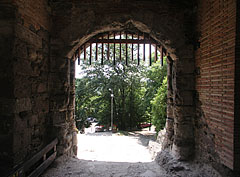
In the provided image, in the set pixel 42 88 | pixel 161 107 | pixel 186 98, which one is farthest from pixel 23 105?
pixel 161 107

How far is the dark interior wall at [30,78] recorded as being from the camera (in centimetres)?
233

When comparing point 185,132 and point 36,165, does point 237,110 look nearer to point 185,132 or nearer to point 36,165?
point 185,132

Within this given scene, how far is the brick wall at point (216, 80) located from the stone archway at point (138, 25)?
0.24 meters

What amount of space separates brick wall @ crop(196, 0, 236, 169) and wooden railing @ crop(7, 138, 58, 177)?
2976mm

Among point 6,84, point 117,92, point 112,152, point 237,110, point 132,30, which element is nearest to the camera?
point 237,110

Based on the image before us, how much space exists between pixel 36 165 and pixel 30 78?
1.66 metres

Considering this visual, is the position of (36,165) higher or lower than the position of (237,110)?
lower

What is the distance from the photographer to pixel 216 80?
2594mm

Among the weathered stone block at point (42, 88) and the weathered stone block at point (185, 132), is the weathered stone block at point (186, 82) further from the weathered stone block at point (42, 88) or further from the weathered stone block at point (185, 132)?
the weathered stone block at point (42, 88)

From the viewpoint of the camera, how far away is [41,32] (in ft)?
10.1

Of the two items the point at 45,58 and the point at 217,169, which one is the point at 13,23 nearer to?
the point at 45,58

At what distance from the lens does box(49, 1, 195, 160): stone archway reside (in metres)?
3.30

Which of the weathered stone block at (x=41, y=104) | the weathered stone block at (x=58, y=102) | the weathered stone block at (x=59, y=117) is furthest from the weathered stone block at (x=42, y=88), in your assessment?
the weathered stone block at (x=59, y=117)

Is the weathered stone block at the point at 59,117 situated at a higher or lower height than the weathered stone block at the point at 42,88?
lower
